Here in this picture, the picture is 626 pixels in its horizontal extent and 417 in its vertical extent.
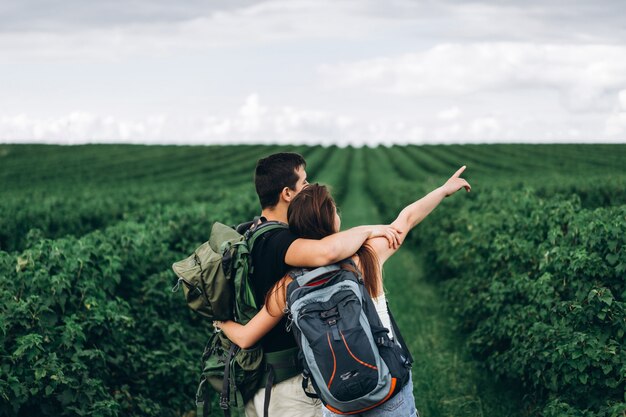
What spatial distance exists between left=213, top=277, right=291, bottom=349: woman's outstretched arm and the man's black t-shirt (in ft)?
0.18

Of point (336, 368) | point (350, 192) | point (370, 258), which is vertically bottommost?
point (350, 192)

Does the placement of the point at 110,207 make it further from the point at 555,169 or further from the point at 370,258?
the point at 555,169

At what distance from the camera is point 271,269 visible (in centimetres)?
307

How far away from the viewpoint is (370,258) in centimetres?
303

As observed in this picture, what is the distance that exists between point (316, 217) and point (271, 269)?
0.33 meters

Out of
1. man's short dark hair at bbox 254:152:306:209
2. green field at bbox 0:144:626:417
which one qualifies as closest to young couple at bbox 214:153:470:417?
man's short dark hair at bbox 254:152:306:209

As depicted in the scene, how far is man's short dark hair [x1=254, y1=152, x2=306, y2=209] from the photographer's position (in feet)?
10.4

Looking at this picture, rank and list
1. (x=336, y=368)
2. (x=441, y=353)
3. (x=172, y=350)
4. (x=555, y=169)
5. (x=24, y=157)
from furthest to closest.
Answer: (x=24, y=157), (x=555, y=169), (x=441, y=353), (x=172, y=350), (x=336, y=368)

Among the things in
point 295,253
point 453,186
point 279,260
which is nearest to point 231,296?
point 279,260

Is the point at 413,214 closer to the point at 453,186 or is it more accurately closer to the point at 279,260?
the point at 453,186

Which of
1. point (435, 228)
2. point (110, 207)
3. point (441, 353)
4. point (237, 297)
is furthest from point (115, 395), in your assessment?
point (110, 207)

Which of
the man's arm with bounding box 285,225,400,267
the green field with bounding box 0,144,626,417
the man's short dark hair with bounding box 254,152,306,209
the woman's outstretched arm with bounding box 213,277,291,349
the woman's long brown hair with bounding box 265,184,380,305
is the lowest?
the green field with bounding box 0,144,626,417

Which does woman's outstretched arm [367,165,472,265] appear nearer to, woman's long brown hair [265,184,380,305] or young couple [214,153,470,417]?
young couple [214,153,470,417]

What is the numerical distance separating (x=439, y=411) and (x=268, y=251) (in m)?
4.50
